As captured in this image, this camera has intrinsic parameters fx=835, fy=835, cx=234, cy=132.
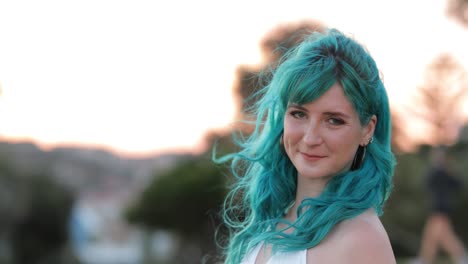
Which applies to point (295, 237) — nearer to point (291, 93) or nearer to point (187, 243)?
point (291, 93)

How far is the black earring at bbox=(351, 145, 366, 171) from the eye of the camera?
8.43 ft

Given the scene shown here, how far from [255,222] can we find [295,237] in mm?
452

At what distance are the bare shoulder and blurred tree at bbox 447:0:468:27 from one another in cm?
1411

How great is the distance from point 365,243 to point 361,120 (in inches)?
15.7

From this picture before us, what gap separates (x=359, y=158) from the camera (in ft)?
8.48

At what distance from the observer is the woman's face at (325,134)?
2373 millimetres

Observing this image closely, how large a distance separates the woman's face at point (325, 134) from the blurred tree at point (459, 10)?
13.9 metres

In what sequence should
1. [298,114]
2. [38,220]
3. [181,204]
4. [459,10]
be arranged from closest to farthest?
[298,114]
[459,10]
[181,204]
[38,220]

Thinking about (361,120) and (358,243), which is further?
(361,120)

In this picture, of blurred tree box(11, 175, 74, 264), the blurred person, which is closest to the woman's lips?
the blurred person

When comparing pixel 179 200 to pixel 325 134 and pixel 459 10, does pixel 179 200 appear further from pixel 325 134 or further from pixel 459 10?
pixel 325 134

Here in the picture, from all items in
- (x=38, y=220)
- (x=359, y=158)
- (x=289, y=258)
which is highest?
(x=359, y=158)

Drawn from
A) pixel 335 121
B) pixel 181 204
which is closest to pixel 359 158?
pixel 335 121

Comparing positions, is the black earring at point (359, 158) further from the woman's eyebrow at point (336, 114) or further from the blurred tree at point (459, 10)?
the blurred tree at point (459, 10)
